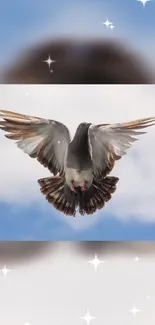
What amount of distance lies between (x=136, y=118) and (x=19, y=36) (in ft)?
1.12

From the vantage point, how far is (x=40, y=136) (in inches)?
46.4

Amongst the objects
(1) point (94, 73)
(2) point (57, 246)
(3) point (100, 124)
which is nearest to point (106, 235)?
(2) point (57, 246)

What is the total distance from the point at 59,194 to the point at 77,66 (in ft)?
1.01

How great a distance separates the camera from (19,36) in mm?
1168

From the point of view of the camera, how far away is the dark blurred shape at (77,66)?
116 centimetres

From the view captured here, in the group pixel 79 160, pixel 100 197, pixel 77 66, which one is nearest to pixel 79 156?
pixel 79 160

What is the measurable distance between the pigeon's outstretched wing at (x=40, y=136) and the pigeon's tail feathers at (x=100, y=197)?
0.09 metres

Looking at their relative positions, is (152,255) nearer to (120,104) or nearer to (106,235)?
(106,235)

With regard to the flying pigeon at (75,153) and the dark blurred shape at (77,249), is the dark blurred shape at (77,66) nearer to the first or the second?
the flying pigeon at (75,153)

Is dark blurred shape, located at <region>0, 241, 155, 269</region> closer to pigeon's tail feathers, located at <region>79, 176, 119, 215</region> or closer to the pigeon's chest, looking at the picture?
pigeon's tail feathers, located at <region>79, 176, 119, 215</region>

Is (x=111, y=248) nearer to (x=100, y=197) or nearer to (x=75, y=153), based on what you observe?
(x=100, y=197)

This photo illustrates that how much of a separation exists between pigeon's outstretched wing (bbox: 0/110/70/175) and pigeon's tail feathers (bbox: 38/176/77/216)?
2 cm

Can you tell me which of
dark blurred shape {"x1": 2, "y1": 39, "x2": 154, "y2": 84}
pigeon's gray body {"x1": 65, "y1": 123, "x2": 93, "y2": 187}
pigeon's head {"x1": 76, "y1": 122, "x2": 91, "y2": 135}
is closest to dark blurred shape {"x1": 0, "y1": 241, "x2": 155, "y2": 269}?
pigeon's gray body {"x1": 65, "y1": 123, "x2": 93, "y2": 187}

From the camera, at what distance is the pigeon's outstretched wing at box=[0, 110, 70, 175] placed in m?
1.17
